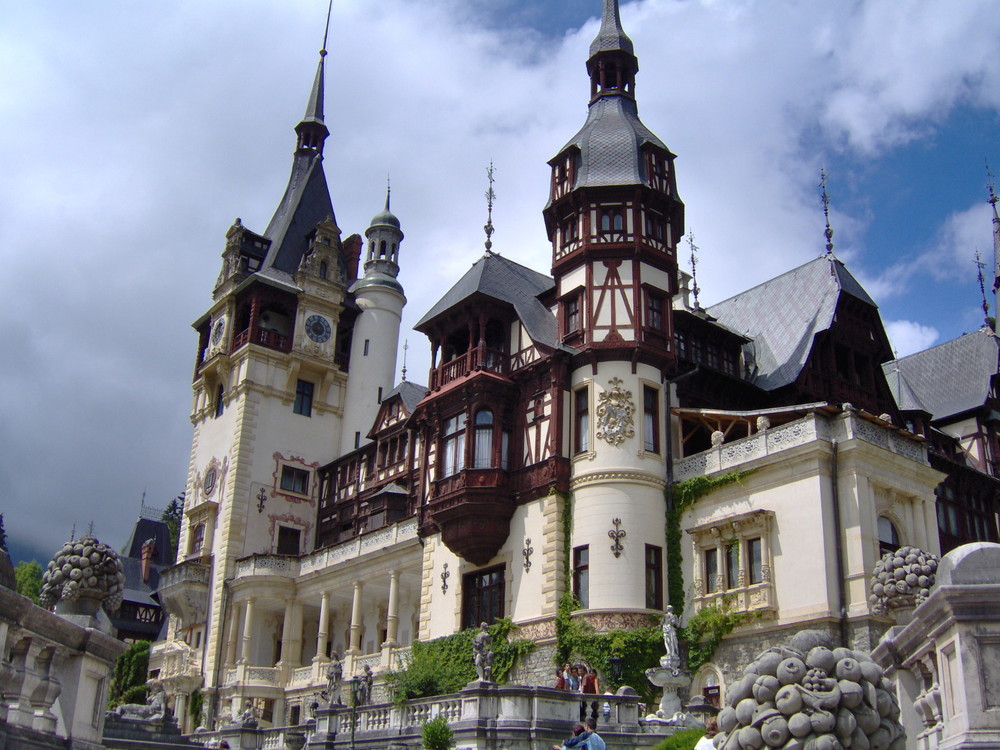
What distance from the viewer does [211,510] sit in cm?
5156

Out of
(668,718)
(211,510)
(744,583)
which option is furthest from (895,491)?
(211,510)

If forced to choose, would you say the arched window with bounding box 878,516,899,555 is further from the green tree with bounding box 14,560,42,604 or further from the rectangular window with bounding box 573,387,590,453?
the green tree with bounding box 14,560,42,604

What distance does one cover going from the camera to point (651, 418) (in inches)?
1358

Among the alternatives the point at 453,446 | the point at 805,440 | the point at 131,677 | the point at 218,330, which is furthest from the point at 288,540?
the point at 805,440

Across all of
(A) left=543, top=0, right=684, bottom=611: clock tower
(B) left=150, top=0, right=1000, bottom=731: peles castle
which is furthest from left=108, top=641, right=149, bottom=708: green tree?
(A) left=543, top=0, right=684, bottom=611: clock tower

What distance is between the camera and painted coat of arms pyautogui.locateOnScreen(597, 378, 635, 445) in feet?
111

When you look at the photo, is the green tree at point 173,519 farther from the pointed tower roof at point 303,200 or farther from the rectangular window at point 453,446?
the rectangular window at point 453,446

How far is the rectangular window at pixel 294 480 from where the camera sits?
52406mm

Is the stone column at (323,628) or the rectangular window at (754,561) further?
the stone column at (323,628)

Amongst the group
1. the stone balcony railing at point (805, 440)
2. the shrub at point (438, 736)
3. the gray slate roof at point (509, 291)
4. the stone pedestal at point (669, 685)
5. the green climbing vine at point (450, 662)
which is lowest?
the shrub at point (438, 736)

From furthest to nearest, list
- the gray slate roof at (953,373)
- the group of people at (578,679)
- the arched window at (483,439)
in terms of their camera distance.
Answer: the gray slate roof at (953,373) → the arched window at (483,439) → the group of people at (578,679)

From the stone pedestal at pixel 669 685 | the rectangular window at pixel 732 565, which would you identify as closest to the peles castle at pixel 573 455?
the rectangular window at pixel 732 565

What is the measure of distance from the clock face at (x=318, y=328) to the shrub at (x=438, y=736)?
113 feet

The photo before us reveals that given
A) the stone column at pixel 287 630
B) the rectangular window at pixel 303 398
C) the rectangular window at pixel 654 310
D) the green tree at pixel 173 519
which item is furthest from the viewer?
the green tree at pixel 173 519
